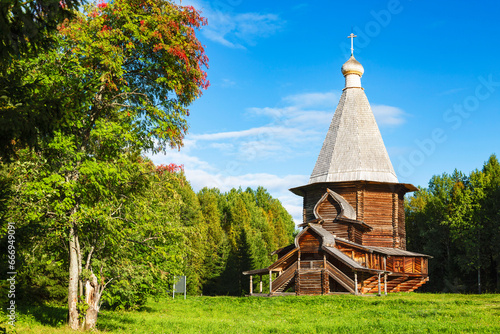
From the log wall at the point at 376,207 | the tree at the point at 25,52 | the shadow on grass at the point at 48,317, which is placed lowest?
the shadow on grass at the point at 48,317

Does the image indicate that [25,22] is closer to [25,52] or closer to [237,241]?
[25,52]

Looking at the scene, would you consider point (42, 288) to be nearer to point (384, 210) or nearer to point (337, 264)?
point (337, 264)

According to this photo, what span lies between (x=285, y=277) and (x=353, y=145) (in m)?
11.1

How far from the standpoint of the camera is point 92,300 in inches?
580

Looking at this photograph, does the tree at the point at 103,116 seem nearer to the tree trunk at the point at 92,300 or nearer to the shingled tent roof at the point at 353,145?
the tree trunk at the point at 92,300

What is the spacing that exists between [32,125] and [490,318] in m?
15.0

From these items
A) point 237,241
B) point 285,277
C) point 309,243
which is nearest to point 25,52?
point 309,243

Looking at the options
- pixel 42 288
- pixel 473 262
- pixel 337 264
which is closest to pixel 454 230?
pixel 473 262

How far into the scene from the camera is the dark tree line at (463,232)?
4466cm

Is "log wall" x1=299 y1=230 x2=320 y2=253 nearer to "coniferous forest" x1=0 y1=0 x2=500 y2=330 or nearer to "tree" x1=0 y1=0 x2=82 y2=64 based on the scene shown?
"coniferous forest" x1=0 y1=0 x2=500 y2=330

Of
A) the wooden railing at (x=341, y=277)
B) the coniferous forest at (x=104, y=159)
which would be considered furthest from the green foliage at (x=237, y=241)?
the coniferous forest at (x=104, y=159)

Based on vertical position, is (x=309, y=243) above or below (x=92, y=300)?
above

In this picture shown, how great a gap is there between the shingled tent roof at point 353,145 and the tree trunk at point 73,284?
22856 millimetres

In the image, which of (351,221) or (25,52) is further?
(351,221)
